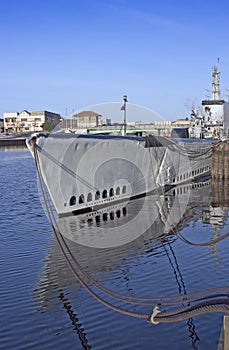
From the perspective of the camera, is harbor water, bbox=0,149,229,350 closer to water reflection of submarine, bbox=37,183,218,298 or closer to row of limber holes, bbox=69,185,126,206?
water reflection of submarine, bbox=37,183,218,298

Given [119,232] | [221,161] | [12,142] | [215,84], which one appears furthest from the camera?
[12,142]

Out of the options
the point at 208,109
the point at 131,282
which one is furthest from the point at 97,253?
the point at 208,109

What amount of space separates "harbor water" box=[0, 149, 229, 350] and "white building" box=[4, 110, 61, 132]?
479ft

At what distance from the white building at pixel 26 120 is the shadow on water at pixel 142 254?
475ft

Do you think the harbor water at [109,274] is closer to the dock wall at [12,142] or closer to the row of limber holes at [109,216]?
the row of limber holes at [109,216]

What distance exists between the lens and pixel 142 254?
1178 cm

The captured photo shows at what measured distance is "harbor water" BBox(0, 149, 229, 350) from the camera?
6992mm

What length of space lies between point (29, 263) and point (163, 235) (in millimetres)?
4591

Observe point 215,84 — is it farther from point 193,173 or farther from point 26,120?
Result: point 26,120

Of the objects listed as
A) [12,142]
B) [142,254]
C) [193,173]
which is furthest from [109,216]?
[12,142]

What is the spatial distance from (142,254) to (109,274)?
6.35ft

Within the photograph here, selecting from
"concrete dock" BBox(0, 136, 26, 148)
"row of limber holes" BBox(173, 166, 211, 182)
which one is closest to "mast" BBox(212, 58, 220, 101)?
"row of limber holes" BBox(173, 166, 211, 182)

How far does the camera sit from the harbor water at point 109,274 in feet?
22.9

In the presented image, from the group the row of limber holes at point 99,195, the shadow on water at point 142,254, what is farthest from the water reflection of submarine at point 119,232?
the row of limber holes at point 99,195
